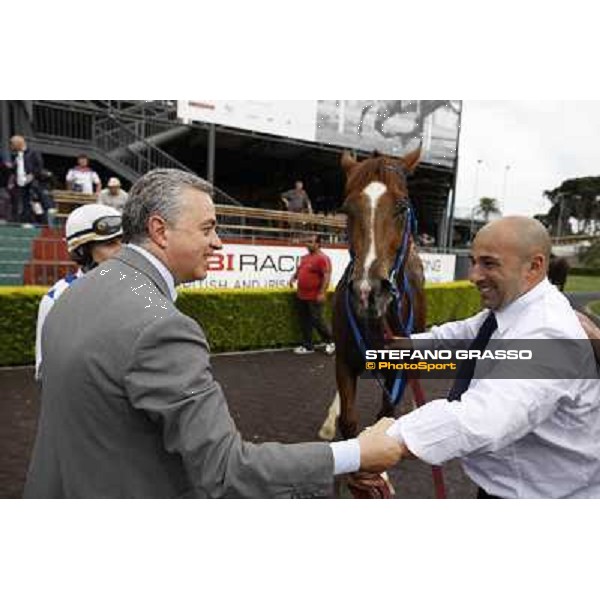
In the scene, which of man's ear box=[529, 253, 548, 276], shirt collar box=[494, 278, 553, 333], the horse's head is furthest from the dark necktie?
the horse's head

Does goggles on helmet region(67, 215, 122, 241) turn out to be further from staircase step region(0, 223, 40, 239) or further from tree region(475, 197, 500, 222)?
staircase step region(0, 223, 40, 239)

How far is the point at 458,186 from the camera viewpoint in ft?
9.18

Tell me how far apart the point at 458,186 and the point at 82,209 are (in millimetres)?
1958

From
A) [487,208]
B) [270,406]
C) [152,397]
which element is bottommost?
[270,406]

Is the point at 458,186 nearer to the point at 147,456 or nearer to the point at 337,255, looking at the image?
the point at 337,255

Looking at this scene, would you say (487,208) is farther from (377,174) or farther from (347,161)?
(347,161)

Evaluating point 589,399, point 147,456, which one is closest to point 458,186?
point 589,399

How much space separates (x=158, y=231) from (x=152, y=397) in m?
0.46

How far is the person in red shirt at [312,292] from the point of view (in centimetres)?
376

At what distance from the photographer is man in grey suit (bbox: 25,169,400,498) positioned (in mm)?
1195

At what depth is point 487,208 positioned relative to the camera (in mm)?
2496

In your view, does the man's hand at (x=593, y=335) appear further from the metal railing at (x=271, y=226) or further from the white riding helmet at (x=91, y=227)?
the white riding helmet at (x=91, y=227)

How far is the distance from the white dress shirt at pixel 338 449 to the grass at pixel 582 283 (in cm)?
148

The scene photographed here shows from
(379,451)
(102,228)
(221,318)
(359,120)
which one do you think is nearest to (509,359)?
(379,451)
